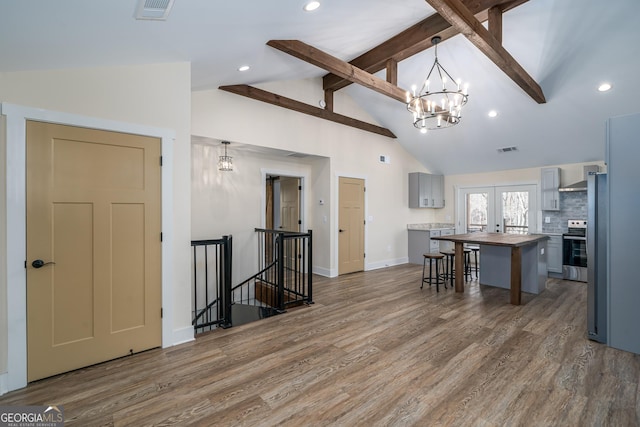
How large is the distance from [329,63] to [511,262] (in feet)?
12.9

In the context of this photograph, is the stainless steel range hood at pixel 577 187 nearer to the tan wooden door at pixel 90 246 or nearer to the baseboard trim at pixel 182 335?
the baseboard trim at pixel 182 335

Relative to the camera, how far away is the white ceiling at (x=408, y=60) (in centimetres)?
205

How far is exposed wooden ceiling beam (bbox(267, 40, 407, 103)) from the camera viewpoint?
10.7ft

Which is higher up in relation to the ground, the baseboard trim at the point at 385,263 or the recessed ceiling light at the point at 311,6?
the recessed ceiling light at the point at 311,6

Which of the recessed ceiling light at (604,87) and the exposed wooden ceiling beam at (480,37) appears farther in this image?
the recessed ceiling light at (604,87)

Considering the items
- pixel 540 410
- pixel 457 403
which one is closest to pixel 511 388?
pixel 540 410

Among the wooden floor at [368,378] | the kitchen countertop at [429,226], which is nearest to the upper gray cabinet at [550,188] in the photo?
the kitchen countertop at [429,226]

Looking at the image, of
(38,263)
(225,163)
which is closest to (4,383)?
(38,263)

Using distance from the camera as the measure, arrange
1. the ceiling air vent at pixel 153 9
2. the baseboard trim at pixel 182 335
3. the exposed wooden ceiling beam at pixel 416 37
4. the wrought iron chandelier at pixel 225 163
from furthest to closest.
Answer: the wrought iron chandelier at pixel 225 163 → the exposed wooden ceiling beam at pixel 416 37 → the baseboard trim at pixel 182 335 → the ceiling air vent at pixel 153 9

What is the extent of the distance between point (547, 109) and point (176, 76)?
19.5ft

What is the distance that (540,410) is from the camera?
203 cm

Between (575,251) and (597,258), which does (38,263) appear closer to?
(597,258)

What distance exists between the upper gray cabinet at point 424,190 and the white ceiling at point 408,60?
748mm

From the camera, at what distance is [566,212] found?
6129 mm
